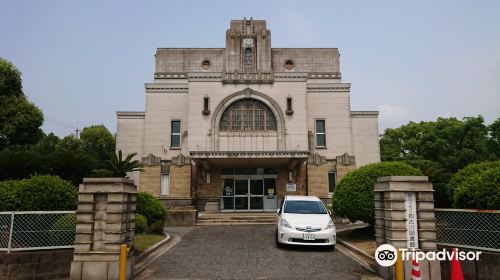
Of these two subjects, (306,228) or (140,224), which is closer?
(306,228)

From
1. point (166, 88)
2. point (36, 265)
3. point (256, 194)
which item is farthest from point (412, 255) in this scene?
point (166, 88)

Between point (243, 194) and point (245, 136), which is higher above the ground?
point (245, 136)

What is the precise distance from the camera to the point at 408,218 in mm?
7555

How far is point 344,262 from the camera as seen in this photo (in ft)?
29.6

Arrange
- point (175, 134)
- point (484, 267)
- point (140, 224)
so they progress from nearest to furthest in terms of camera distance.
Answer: point (484, 267) < point (140, 224) < point (175, 134)

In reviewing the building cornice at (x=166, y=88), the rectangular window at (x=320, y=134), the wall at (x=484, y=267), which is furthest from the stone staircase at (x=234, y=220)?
the wall at (x=484, y=267)

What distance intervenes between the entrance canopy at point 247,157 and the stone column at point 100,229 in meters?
12.5

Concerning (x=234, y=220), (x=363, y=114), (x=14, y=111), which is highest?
(x=363, y=114)

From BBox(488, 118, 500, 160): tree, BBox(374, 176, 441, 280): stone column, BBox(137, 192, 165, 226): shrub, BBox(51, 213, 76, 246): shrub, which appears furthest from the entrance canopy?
BBox(488, 118, 500, 160): tree

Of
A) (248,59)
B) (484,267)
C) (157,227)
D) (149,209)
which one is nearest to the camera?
(484,267)

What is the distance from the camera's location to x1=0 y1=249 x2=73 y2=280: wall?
752 centimetres

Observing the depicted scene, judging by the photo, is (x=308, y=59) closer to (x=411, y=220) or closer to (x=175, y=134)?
(x=175, y=134)

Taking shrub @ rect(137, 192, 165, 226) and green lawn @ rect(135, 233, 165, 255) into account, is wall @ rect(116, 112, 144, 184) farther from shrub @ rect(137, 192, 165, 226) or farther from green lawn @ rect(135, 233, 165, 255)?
green lawn @ rect(135, 233, 165, 255)

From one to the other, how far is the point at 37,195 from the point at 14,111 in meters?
13.5
